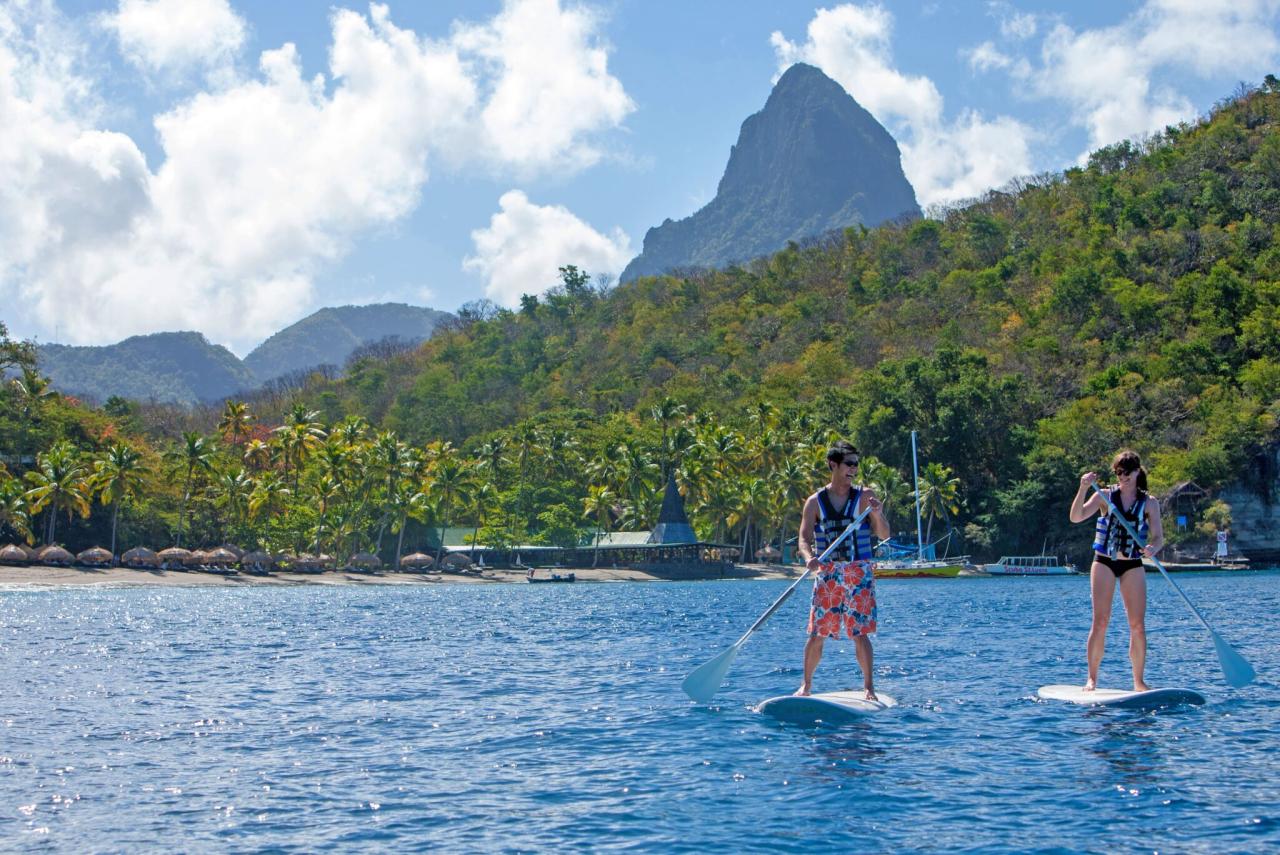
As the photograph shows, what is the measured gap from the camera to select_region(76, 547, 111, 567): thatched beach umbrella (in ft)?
215

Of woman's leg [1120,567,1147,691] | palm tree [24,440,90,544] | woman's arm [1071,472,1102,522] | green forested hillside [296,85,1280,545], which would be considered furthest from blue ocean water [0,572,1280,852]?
green forested hillside [296,85,1280,545]

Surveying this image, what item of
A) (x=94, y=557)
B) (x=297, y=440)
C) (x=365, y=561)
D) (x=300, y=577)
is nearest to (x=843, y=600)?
(x=300, y=577)

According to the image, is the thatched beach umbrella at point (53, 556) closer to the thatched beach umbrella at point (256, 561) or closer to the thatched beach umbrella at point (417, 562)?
the thatched beach umbrella at point (256, 561)

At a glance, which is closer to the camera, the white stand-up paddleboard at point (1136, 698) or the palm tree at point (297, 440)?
the white stand-up paddleboard at point (1136, 698)

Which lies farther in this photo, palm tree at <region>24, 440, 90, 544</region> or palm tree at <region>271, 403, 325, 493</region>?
palm tree at <region>271, 403, 325, 493</region>

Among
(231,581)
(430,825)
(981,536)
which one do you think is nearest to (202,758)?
(430,825)

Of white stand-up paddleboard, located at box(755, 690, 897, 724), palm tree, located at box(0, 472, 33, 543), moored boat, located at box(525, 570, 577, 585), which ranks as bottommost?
moored boat, located at box(525, 570, 577, 585)

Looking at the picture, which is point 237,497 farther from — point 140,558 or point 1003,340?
point 1003,340

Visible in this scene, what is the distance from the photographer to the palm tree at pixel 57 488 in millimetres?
65500

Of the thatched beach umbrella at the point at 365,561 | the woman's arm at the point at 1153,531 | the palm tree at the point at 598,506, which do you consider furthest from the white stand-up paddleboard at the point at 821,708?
the palm tree at the point at 598,506

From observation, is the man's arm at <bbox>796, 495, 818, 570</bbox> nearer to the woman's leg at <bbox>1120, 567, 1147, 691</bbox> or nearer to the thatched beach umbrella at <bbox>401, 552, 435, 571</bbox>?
the woman's leg at <bbox>1120, 567, 1147, 691</bbox>

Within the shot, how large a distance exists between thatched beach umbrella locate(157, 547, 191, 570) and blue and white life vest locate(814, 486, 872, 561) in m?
63.7

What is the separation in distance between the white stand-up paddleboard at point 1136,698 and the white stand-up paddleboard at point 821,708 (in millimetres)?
2073

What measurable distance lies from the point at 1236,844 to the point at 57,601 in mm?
48205
